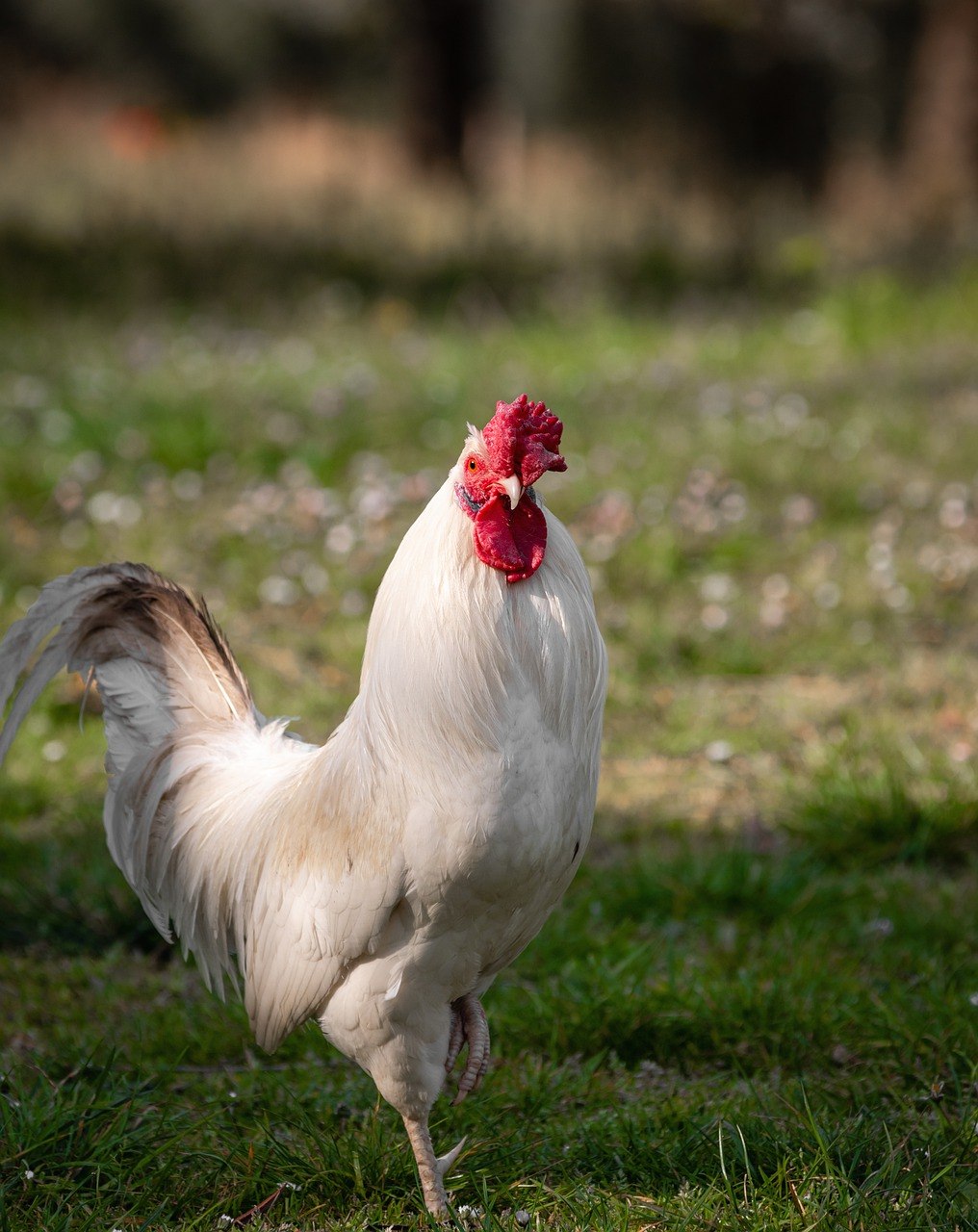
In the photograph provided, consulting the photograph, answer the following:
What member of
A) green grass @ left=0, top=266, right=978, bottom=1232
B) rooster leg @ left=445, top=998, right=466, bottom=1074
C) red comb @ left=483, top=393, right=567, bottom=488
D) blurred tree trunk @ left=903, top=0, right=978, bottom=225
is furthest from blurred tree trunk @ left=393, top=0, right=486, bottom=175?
rooster leg @ left=445, top=998, right=466, bottom=1074

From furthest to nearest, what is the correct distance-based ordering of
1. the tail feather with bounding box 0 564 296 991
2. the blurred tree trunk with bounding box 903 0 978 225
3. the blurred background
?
1. the blurred tree trunk with bounding box 903 0 978 225
2. the blurred background
3. the tail feather with bounding box 0 564 296 991

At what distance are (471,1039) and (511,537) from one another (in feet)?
3.86

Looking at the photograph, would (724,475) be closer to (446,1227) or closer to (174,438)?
(174,438)

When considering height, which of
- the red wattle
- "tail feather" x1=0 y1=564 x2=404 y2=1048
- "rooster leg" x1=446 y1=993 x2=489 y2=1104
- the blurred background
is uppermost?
the blurred background

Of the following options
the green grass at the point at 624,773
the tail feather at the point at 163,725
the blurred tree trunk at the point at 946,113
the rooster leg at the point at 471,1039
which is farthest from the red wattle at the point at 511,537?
the blurred tree trunk at the point at 946,113

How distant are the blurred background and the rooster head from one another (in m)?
8.98

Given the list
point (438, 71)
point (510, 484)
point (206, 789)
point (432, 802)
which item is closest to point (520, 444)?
point (510, 484)

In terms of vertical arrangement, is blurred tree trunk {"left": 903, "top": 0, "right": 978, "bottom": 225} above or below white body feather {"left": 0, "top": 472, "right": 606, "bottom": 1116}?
above

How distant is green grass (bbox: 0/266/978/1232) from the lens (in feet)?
9.80

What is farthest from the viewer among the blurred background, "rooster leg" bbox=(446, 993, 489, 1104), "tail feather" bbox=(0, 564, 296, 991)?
the blurred background

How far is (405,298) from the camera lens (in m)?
11.2

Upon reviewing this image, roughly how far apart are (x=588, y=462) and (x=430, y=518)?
4827 millimetres

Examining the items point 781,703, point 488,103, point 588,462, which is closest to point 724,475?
point 588,462

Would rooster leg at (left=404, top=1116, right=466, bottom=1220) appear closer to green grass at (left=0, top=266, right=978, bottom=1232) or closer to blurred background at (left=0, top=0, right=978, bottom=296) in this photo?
green grass at (left=0, top=266, right=978, bottom=1232)
